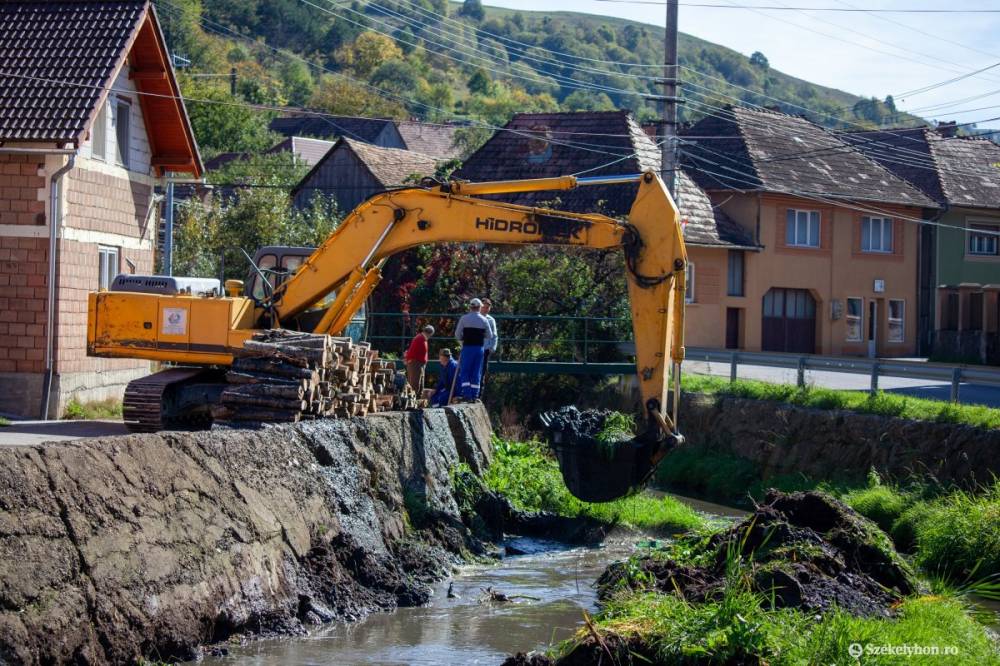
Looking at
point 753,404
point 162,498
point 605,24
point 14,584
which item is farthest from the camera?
point 605,24

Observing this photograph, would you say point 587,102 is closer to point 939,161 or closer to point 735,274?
point 939,161

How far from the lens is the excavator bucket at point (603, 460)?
47.7ft

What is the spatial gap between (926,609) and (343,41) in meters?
109

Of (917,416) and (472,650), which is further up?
(917,416)

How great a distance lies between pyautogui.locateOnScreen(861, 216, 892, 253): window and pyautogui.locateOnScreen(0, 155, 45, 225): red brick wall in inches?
1136

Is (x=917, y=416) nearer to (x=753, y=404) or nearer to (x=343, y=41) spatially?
(x=753, y=404)

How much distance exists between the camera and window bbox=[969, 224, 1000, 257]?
44.3 metres

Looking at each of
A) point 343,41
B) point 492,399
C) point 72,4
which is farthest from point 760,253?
point 343,41

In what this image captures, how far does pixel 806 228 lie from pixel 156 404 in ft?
90.0

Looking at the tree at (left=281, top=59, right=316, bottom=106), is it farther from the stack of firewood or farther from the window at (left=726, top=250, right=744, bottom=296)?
the stack of firewood

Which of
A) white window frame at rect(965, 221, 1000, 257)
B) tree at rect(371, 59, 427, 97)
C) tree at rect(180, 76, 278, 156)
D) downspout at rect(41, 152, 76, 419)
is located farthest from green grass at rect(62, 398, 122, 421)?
tree at rect(371, 59, 427, 97)

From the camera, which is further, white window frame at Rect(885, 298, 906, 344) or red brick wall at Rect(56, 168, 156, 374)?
white window frame at Rect(885, 298, 906, 344)

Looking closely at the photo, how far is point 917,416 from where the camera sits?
20.6 metres

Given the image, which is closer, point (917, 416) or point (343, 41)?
point (917, 416)
